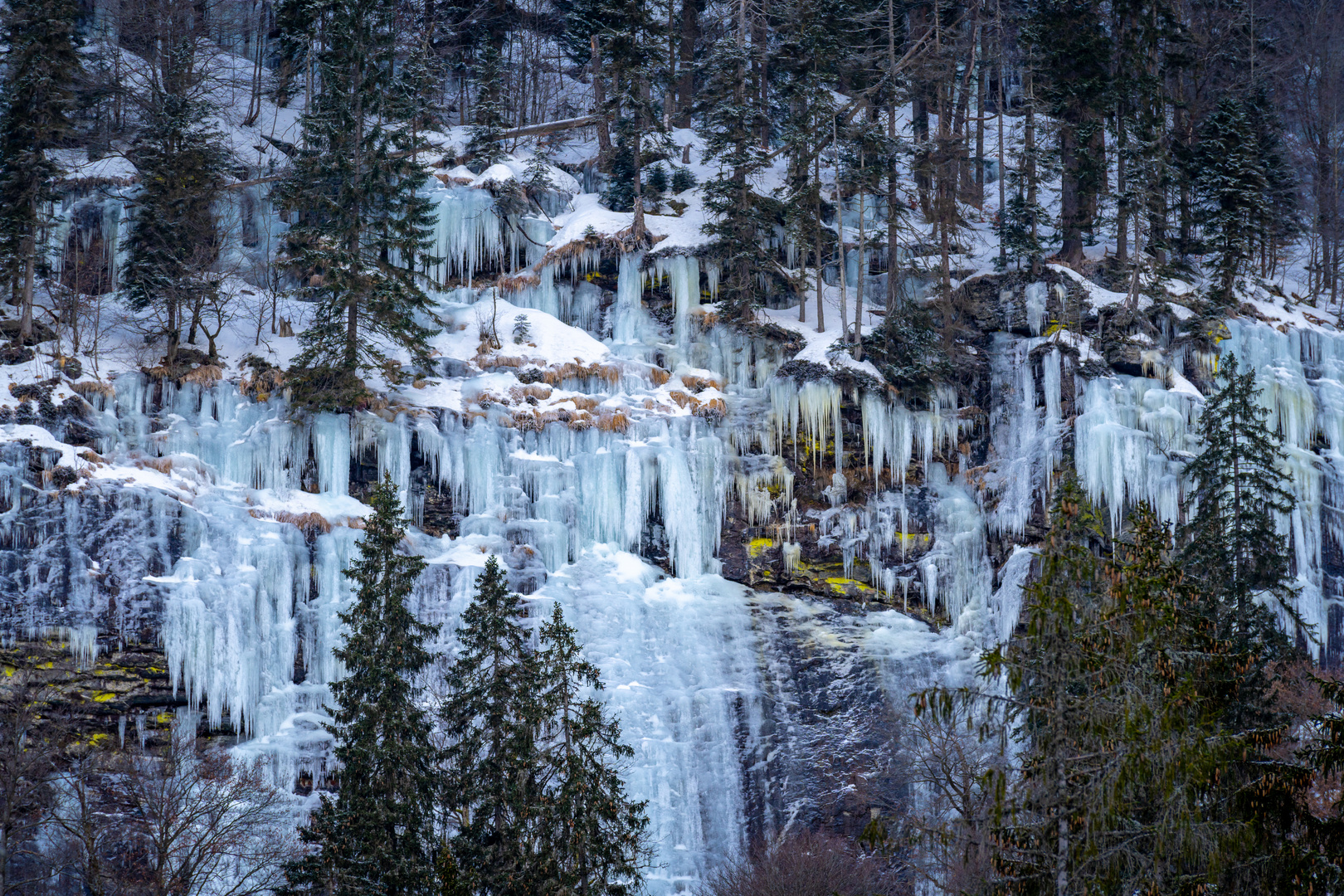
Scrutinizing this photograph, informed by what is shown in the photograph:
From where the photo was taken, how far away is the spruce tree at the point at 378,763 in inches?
697

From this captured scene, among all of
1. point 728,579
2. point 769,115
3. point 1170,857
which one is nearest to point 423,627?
point 728,579

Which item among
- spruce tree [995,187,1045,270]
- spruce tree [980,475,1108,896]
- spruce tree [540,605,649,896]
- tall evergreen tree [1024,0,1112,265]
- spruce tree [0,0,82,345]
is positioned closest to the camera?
spruce tree [980,475,1108,896]

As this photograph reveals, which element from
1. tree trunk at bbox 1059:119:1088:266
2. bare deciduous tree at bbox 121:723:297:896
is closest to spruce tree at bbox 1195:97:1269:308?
tree trunk at bbox 1059:119:1088:266

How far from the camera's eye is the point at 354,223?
86.7ft

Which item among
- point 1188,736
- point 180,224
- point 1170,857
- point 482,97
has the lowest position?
point 1170,857

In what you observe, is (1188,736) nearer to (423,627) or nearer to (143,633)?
(423,627)

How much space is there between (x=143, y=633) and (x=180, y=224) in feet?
31.2

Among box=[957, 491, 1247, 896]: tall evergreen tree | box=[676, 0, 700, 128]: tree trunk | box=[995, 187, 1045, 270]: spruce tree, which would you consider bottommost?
box=[957, 491, 1247, 896]: tall evergreen tree

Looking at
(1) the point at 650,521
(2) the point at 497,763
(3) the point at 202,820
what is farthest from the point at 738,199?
(3) the point at 202,820

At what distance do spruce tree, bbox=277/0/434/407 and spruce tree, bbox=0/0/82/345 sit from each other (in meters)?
5.09

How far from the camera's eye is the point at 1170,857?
1210 cm

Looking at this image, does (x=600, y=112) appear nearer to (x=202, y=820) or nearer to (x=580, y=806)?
(x=202, y=820)

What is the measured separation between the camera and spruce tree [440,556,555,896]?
18.0m

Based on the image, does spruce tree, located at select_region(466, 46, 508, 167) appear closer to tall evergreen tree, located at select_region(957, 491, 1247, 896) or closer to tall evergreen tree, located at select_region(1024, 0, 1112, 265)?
tall evergreen tree, located at select_region(1024, 0, 1112, 265)
